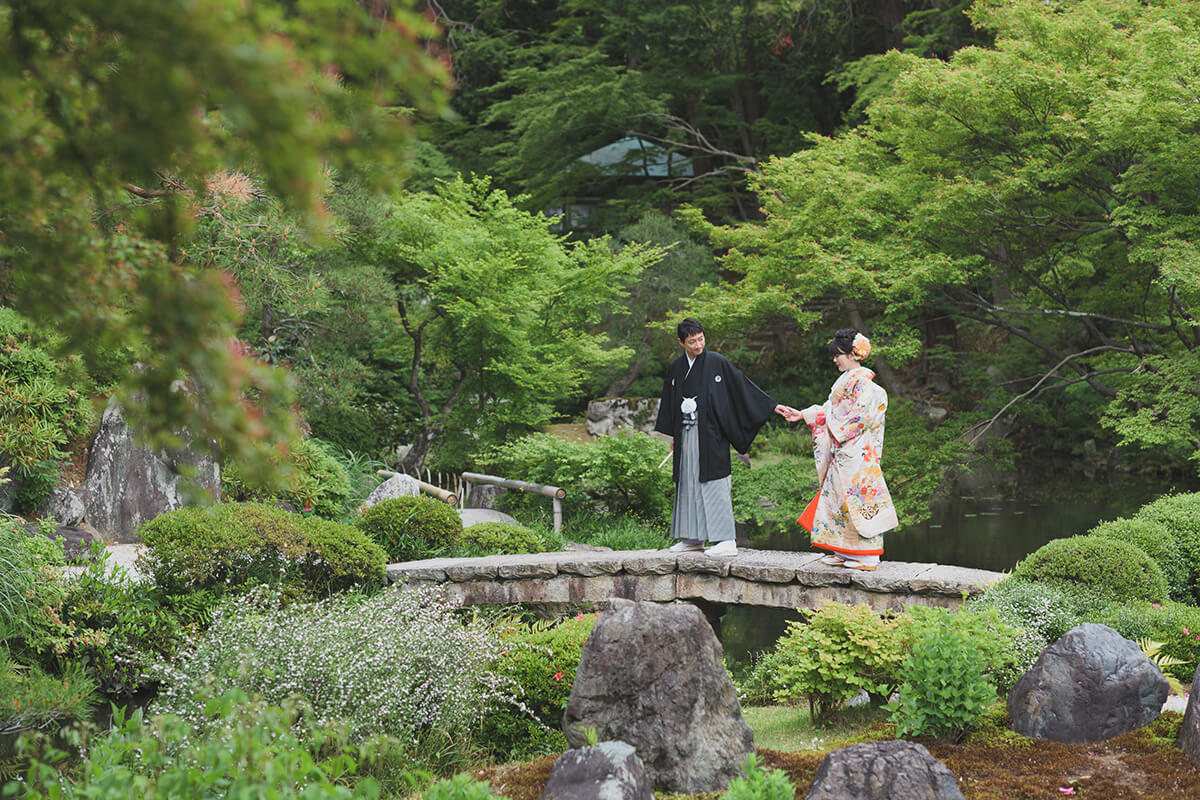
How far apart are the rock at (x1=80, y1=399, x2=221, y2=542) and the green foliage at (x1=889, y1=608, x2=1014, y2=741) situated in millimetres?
6444

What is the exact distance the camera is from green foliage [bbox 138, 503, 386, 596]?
250 inches

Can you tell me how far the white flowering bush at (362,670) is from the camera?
4.82 m

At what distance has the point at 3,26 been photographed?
1815 millimetres

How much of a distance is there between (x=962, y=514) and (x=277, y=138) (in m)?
15.7

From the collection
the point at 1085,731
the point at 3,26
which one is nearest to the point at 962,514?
the point at 1085,731

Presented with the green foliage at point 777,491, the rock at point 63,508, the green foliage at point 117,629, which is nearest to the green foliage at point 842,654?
the green foliage at point 117,629

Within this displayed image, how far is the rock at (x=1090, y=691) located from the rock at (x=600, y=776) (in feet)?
6.55

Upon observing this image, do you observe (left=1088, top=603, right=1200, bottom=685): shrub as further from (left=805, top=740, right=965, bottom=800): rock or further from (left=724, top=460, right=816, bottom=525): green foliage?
(left=724, top=460, right=816, bottom=525): green foliage

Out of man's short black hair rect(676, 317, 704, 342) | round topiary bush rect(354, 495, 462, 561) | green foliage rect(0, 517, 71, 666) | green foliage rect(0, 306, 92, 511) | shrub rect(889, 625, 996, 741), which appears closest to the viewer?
shrub rect(889, 625, 996, 741)

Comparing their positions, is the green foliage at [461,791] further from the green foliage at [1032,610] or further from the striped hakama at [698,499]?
the striped hakama at [698,499]

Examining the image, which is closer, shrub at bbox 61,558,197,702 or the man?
shrub at bbox 61,558,197,702

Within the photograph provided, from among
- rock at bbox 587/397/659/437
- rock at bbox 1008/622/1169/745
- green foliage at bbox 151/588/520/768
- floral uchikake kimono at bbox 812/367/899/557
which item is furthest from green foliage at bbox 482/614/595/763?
rock at bbox 587/397/659/437

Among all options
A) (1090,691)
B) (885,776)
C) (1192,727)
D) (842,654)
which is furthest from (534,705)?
(1192,727)

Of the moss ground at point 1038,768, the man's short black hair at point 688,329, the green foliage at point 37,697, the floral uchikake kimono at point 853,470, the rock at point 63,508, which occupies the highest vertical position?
the man's short black hair at point 688,329
